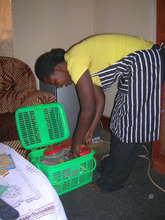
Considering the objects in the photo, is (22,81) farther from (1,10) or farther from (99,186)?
(99,186)

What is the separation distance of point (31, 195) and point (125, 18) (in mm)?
2034

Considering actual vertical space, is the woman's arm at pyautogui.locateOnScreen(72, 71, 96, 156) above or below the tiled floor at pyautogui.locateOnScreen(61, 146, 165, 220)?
above

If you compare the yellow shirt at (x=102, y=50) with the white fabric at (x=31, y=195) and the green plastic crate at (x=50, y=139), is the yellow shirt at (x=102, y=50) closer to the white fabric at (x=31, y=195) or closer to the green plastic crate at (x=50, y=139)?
the green plastic crate at (x=50, y=139)

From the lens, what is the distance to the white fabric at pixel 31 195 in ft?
1.68

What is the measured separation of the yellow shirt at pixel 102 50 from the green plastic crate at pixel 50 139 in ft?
1.28

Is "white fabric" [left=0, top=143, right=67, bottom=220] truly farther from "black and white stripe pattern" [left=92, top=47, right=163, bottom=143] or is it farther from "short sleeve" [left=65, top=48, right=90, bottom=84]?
"black and white stripe pattern" [left=92, top=47, right=163, bottom=143]

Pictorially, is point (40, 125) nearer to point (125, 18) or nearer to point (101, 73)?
point (101, 73)

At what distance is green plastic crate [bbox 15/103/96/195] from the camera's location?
4.29 feet

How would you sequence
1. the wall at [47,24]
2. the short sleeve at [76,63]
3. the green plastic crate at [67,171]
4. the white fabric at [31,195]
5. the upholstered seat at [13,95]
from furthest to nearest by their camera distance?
1. the wall at [47,24]
2. the upholstered seat at [13,95]
3. the green plastic crate at [67,171]
4. the short sleeve at [76,63]
5. the white fabric at [31,195]

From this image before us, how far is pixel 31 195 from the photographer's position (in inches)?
22.3

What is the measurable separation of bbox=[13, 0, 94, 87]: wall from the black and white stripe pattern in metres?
1.36

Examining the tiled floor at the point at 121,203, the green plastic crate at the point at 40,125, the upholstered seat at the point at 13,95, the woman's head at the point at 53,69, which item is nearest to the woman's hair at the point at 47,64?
the woman's head at the point at 53,69

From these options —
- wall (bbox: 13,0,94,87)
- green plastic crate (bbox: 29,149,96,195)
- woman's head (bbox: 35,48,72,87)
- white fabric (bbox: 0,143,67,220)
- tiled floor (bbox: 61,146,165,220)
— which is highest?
wall (bbox: 13,0,94,87)

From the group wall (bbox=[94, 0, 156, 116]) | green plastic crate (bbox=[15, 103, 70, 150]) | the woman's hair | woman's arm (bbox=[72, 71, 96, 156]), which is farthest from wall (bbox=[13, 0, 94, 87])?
woman's arm (bbox=[72, 71, 96, 156])
